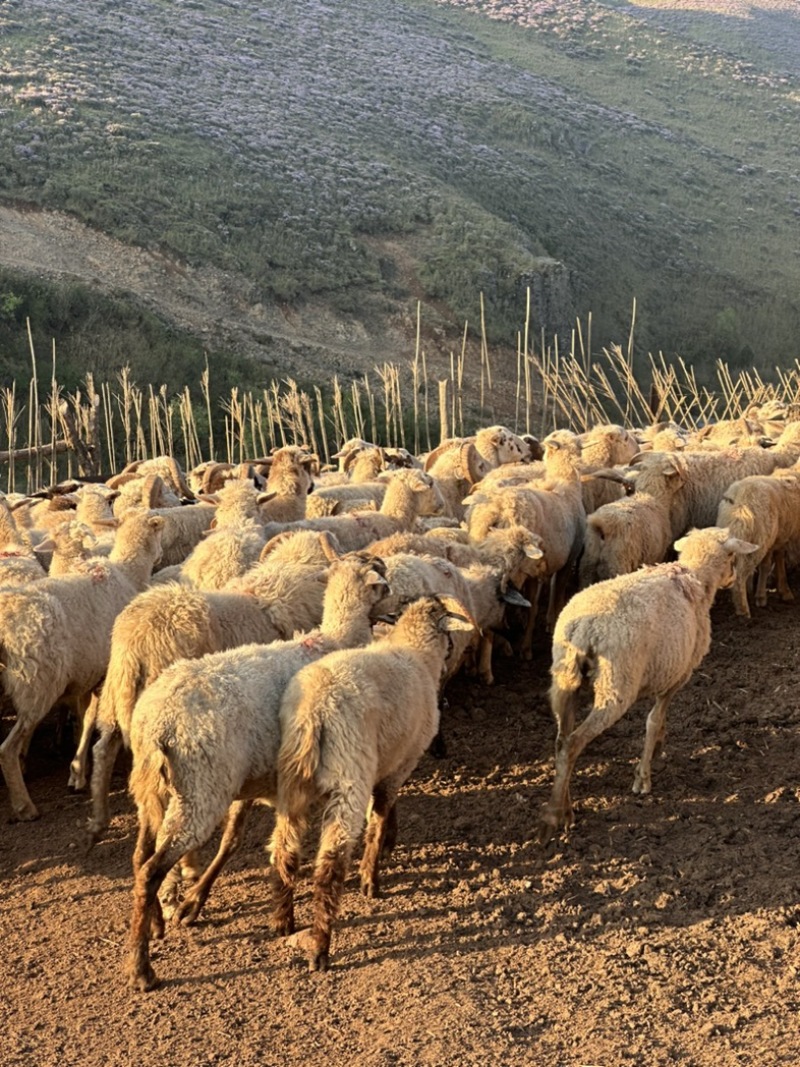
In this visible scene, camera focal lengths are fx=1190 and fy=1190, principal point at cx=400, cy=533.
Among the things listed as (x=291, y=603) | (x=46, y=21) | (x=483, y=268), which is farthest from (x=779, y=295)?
(x=291, y=603)

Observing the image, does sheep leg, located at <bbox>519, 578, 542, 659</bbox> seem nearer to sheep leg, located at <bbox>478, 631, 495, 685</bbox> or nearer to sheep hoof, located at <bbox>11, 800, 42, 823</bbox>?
sheep leg, located at <bbox>478, 631, 495, 685</bbox>

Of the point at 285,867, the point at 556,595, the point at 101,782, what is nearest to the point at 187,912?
the point at 285,867

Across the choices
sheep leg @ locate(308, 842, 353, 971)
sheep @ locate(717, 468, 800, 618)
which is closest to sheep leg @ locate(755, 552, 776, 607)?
sheep @ locate(717, 468, 800, 618)

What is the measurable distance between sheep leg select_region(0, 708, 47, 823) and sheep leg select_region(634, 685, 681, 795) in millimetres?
3745

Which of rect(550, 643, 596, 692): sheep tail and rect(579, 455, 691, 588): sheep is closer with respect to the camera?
rect(550, 643, 596, 692): sheep tail

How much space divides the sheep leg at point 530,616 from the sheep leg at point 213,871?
3.91 metres

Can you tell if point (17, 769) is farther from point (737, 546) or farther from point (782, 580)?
point (782, 580)

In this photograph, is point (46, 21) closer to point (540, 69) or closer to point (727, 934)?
point (540, 69)

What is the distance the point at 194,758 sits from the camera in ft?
18.4

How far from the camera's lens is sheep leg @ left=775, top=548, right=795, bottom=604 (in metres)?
11.1

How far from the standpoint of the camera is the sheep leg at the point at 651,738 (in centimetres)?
731

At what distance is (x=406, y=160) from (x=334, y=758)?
42962mm

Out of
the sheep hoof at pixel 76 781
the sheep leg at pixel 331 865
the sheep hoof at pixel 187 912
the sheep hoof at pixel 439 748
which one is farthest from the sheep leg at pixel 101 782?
the sheep hoof at pixel 439 748

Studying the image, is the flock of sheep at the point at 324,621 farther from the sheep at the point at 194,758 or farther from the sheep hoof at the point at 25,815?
the sheep hoof at the point at 25,815
